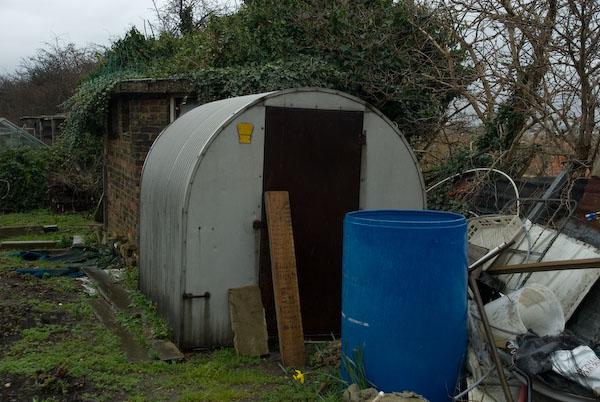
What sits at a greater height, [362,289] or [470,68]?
[470,68]

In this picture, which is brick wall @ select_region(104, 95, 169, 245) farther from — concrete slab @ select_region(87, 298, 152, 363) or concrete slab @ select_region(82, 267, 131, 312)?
concrete slab @ select_region(87, 298, 152, 363)

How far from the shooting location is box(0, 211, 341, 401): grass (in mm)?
4539

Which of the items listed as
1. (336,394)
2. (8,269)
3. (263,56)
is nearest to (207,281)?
(336,394)

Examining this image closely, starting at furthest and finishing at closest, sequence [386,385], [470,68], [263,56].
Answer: [263,56] < [470,68] < [386,385]

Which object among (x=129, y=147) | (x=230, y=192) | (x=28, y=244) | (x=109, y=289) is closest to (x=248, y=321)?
(x=230, y=192)

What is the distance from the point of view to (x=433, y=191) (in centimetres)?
864

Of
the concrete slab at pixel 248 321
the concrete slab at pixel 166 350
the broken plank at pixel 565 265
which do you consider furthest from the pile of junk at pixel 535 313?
the concrete slab at pixel 166 350

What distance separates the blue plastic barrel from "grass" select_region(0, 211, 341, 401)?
594 millimetres

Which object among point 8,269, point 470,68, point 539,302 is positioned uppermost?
point 470,68

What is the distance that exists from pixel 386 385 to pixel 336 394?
0.46m

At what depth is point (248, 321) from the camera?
5457mm

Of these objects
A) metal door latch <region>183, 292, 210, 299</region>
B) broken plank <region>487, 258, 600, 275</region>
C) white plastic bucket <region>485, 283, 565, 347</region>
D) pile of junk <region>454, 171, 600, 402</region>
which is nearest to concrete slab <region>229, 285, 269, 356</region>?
metal door latch <region>183, 292, 210, 299</region>

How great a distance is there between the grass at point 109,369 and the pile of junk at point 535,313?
122 centimetres

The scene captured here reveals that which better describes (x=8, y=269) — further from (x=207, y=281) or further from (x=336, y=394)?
(x=336, y=394)
